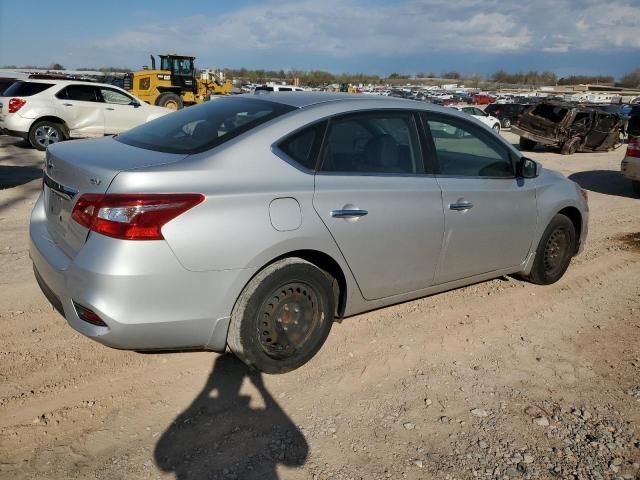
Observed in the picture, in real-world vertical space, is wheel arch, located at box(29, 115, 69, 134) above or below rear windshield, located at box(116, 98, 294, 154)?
below

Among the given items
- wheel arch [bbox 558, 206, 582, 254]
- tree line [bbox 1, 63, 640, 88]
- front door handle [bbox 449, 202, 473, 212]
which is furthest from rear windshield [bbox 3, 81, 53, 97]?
tree line [bbox 1, 63, 640, 88]

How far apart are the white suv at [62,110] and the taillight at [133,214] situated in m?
11.3

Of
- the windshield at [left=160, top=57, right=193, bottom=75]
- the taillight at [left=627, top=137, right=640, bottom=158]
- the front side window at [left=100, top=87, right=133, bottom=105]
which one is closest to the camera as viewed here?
the taillight at [left=627, top=137, right=640, bottom=158]

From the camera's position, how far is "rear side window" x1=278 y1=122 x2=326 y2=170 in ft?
10.4

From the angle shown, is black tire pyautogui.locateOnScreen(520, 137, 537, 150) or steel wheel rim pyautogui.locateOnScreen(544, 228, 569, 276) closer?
steel wheel rim pyautogui.locateOnScreen(544, 228, 569, 276)

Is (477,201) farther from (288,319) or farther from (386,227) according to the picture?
(288,319)

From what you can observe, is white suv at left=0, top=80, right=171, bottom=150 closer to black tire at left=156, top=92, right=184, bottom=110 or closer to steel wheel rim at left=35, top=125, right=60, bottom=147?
steel wheel rim at left=35, top=125, right=60, bottom=147

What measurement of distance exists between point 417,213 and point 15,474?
2625mm

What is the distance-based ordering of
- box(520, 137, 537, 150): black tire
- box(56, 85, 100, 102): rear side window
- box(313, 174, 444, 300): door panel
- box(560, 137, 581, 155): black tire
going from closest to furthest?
box(313, 174, 444, 300): door panel → box(56, 85, 100, 102): rear side window → box(560, 137, 581, 155): black tire → box(520, 137, 537, 150): black tire

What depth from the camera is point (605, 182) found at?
11859 mm

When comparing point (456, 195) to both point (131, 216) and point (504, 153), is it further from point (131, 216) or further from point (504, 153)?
point (131, 216)

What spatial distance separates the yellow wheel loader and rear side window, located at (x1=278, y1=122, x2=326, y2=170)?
21678mm

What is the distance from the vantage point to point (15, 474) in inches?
95.4

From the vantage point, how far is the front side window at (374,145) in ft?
11.1
